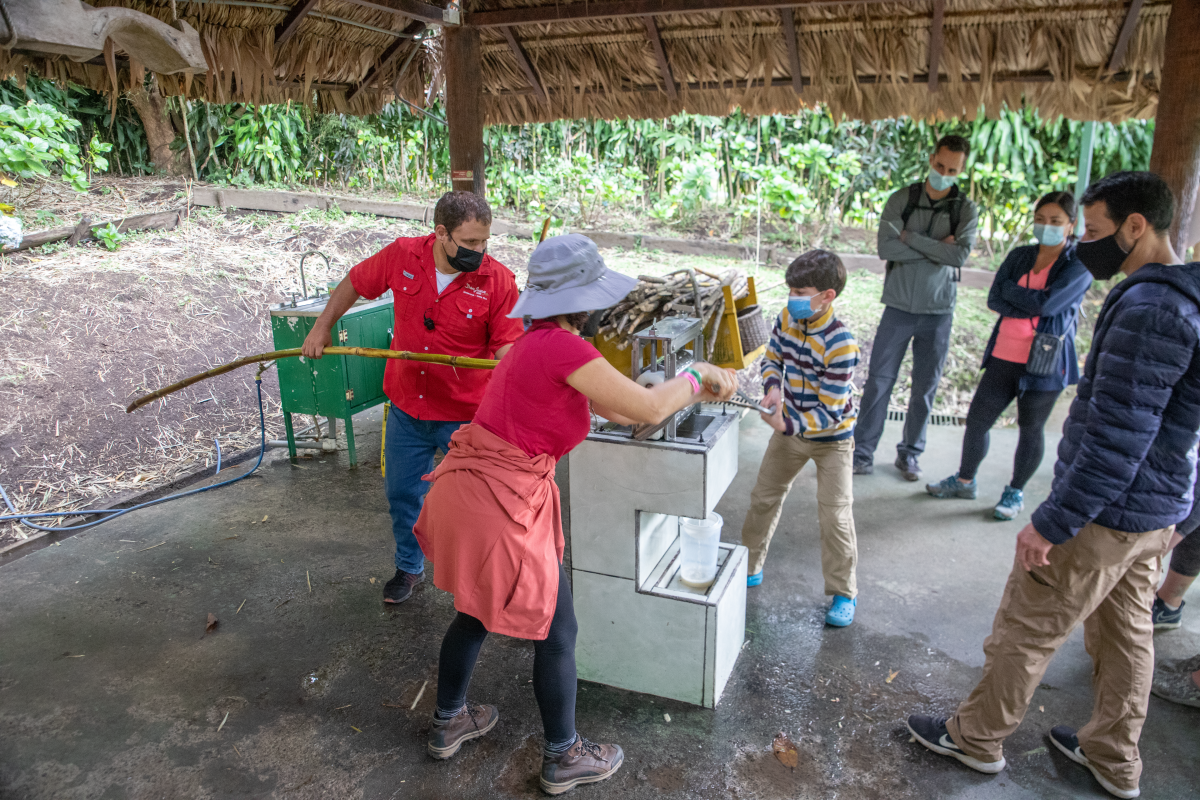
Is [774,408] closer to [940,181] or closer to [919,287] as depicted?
[919,287]

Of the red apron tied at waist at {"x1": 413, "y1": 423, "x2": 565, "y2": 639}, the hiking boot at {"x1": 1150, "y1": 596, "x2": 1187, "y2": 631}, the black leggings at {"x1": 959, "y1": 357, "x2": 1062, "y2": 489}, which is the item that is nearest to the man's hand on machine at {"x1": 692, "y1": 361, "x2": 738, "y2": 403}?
the red apron tied at waist at {"x1": 413, "y1": 423, "x2": 565, "y2": 639}

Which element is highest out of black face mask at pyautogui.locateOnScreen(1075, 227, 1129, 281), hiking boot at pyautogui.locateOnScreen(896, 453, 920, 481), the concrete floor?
black face mask at pyautogui.locateOnScreen(1075, 227, 1129, 281)

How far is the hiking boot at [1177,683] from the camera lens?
272cm

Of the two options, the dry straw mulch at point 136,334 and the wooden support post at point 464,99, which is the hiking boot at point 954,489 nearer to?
the wooden support post at point 464,99

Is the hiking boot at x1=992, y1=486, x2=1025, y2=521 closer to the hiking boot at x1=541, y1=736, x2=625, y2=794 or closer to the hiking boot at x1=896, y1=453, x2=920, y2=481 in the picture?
the hiking boot at x1=896, y1=453, x2=920, y2=481

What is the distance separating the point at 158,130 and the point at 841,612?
10.7 meters

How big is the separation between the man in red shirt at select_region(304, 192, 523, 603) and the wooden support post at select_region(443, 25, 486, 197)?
1594 mm

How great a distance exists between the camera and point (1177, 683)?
2.78 meters

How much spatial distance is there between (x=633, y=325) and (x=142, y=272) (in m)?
6.40

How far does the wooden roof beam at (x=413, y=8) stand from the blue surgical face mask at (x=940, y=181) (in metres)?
3.00

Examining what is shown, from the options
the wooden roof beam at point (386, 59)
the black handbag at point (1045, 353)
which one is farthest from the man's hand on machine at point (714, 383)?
the wooden roof beam at point (386, 59)

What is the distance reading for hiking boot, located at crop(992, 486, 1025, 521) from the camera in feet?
13.8

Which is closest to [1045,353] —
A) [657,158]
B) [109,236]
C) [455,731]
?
[455,731]

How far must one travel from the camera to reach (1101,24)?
4.12 metres
